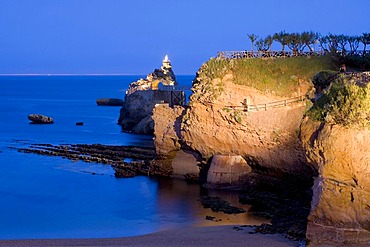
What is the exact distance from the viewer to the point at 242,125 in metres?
35.6

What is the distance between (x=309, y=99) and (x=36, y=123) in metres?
51.1

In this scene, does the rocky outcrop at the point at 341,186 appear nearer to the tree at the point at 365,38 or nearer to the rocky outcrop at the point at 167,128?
the rocky outcrop at the point at 167,128

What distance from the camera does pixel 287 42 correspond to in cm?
4131

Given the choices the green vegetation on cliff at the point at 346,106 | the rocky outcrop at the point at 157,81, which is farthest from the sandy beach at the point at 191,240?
the rocky outcrop at the point at 157,81

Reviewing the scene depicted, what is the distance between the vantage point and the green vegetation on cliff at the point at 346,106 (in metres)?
21.5

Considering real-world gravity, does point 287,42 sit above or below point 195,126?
above

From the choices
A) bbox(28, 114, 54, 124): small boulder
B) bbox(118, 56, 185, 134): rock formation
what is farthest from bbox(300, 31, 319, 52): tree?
bbox(28, 114, 54, 124): small boulder

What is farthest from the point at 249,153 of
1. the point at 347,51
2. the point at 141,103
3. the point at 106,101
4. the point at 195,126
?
the point at 106,101

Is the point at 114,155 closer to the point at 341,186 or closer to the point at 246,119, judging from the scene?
the point at 246,119

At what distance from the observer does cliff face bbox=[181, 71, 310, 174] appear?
34719 mm

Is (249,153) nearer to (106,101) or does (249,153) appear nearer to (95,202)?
(95,202)

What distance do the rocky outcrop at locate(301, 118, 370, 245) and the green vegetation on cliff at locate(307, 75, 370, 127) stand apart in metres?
0.28

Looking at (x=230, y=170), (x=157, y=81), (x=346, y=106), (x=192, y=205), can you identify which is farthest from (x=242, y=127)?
(x=157, y=81)

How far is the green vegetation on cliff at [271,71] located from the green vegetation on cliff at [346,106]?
41.5ft
